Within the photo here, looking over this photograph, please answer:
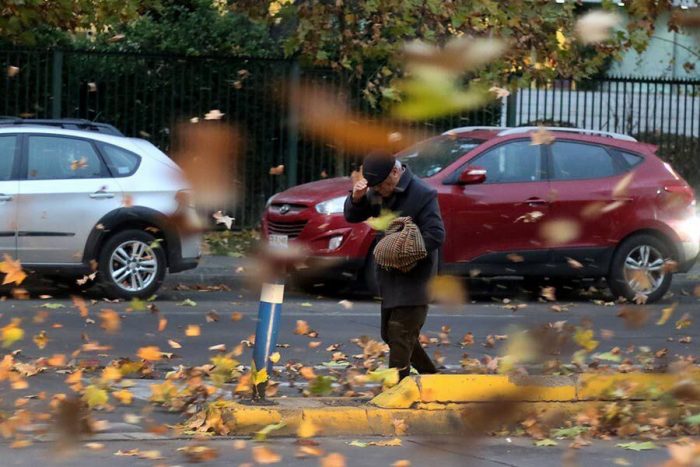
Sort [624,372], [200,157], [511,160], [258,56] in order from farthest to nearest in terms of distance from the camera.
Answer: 1. [258,56]
2. [511,160]
3. [624,372]
4. [200,157]

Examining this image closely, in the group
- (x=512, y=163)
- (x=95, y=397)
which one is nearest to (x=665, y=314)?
(x=512, y=163)

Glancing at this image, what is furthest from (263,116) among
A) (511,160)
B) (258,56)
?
(511,160)

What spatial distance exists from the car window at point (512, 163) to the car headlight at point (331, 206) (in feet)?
Answer: 4.32

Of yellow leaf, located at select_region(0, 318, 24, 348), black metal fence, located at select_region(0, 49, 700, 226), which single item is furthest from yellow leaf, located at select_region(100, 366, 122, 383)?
black metal fence, located at select_region(0, 49, 700, 226)

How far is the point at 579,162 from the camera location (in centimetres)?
1366

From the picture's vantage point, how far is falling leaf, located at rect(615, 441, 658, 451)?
729 cm

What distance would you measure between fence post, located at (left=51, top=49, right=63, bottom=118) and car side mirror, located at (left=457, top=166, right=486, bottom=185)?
6966mm

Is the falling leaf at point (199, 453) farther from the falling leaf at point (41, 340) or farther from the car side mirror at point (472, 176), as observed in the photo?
the car side mirror at point (472, 176)

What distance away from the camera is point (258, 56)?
18609 millimetres

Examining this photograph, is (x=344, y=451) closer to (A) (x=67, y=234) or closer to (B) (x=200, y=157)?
(B) (x=200, y=157)

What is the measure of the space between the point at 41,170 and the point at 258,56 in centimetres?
659

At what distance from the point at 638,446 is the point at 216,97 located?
12.2 m

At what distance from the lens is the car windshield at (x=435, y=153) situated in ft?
44.2

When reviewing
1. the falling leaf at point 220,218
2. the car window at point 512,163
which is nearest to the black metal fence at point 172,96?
the car window at point 512,163
